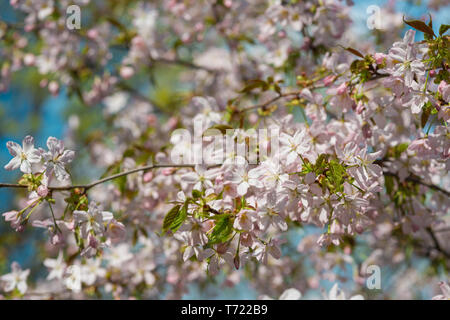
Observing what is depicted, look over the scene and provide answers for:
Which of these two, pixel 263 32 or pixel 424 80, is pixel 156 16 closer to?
pixel 263 32

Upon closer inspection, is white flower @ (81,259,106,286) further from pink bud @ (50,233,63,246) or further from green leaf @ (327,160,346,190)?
green leaf @ (327,160,346,190)

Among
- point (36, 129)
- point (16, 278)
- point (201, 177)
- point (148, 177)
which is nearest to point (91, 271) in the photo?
point (16, 278)

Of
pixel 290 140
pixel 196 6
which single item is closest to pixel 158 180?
pixel 290 140

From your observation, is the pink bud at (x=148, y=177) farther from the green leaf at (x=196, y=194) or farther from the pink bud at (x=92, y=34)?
the pink bud at (x=92, y=34)

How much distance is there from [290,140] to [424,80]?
16.2 inches

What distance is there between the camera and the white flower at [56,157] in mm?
1128

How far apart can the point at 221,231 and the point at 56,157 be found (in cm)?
52

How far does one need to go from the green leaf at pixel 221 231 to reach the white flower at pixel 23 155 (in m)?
→ 0.54

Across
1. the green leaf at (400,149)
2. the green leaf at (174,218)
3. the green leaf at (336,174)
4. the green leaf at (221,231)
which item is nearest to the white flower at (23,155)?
the green leaf at (174,218)

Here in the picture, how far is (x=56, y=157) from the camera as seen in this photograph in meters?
1.14

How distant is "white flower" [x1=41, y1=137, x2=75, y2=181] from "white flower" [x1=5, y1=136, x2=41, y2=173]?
0.10 feet

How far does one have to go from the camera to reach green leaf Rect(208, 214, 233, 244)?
1067 millimetres

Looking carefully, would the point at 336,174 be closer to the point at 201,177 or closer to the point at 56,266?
the point at 201,177

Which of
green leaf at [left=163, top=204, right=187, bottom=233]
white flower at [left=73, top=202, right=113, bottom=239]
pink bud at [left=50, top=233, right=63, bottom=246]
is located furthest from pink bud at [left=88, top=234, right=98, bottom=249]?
green leaf at [left=163, top=204, right=187, bottom=233]
